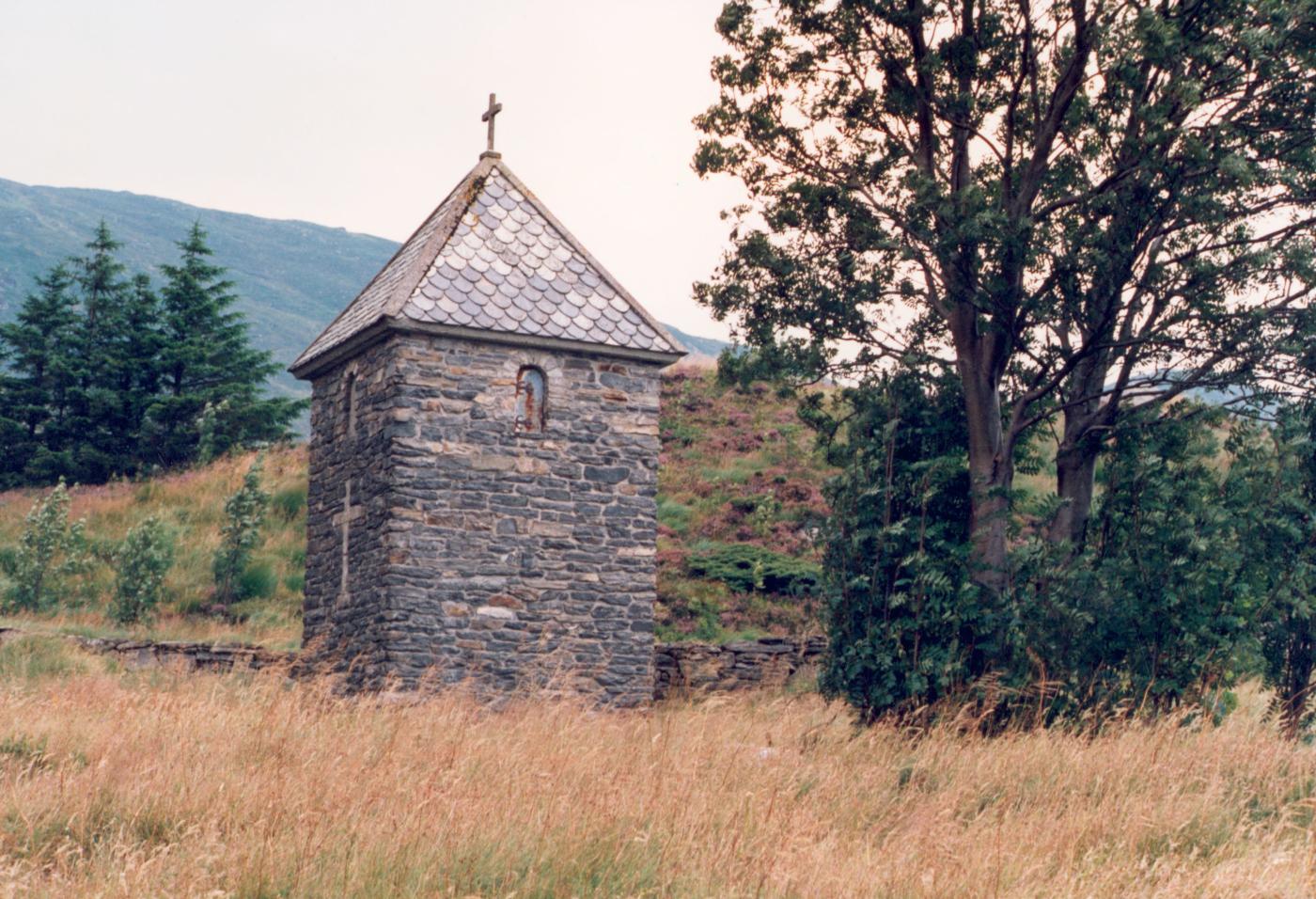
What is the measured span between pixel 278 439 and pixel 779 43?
921 inches

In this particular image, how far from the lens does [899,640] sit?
14.5 m

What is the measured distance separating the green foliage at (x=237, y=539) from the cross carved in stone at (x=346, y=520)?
6266 mm

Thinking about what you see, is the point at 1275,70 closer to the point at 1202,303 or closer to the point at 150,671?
the point at 1202,303

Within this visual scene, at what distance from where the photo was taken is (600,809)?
7812 mm

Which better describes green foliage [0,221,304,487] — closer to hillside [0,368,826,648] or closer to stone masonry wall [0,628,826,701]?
hillside [0,368,826,648]

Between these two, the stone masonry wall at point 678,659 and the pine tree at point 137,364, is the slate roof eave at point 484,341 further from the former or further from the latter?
the pine tree at point 137,364

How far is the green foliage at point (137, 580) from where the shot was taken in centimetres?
2241

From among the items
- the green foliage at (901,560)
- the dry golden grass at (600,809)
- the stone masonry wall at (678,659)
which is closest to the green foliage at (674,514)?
the stone masonry wall at (678,659)

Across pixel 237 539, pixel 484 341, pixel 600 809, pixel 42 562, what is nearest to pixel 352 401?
pixel 484 341

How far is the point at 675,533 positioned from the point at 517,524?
1100 centimetres

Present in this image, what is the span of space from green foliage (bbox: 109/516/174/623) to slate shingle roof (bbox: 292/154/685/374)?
17.2 feet

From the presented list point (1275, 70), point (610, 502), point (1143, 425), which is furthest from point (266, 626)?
point (1275, 70)

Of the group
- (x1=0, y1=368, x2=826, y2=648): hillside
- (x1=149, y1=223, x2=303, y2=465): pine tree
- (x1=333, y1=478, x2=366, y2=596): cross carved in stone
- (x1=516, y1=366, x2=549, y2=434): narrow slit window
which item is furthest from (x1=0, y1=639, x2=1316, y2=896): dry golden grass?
(x1=149, y1=223, x2=303, y2=465): pine tree

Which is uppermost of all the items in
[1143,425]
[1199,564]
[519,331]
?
[519,331]
